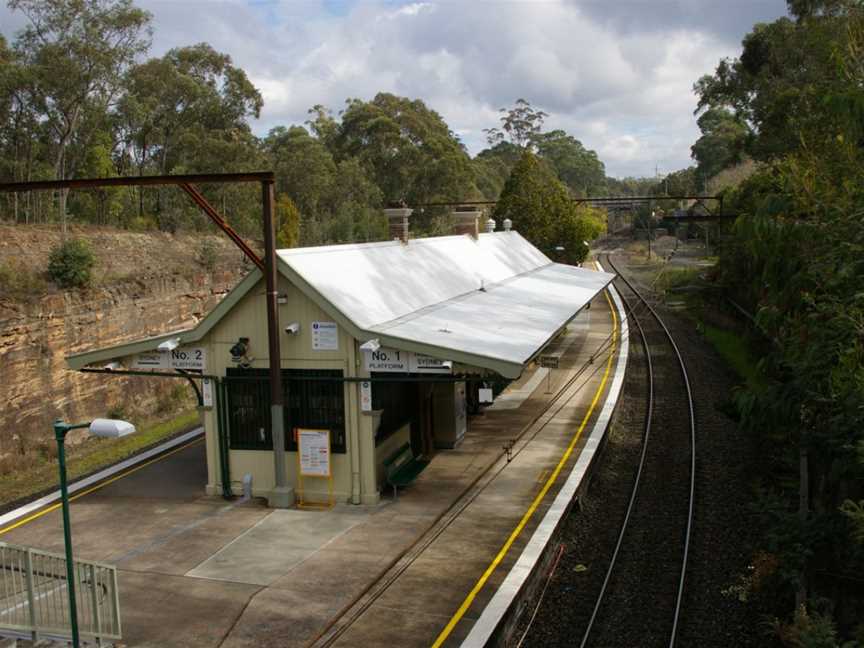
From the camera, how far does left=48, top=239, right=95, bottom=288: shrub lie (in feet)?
87.4

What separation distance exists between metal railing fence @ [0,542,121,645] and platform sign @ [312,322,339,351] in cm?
590

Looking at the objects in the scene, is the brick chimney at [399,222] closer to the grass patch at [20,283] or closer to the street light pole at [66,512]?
the grass patch at [20,283]

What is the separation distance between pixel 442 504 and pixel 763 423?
19.0ft

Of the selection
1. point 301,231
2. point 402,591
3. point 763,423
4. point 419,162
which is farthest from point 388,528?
point 419,162

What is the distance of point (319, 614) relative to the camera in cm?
1068

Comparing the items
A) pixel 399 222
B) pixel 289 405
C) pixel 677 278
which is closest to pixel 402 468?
pixel 289 405

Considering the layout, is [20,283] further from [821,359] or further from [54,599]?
[821,359]

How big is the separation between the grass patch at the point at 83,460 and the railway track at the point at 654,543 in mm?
11163

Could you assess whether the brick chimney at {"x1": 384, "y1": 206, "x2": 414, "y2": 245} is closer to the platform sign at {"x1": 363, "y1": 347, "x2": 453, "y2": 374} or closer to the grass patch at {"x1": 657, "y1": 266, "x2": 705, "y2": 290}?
the platform sign at {"x1": 363, "y1": 347, "x2": 453, "y2": 374}

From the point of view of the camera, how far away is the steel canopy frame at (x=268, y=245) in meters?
14.2

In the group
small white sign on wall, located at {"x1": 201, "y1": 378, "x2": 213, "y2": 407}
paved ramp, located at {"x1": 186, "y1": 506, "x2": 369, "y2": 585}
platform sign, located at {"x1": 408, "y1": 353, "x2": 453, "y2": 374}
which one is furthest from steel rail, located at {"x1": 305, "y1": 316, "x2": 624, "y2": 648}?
small white sign on wall, located at {"x1": 201, "y1": 378, "x2": 213, "y2": 407}

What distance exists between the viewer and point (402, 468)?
16.1m

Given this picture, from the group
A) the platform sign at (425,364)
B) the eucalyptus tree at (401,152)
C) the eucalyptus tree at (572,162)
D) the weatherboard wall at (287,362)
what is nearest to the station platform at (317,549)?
the weatherboard wall at (287,362)

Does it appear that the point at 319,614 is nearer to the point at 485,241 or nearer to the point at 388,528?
the point at 388,528
